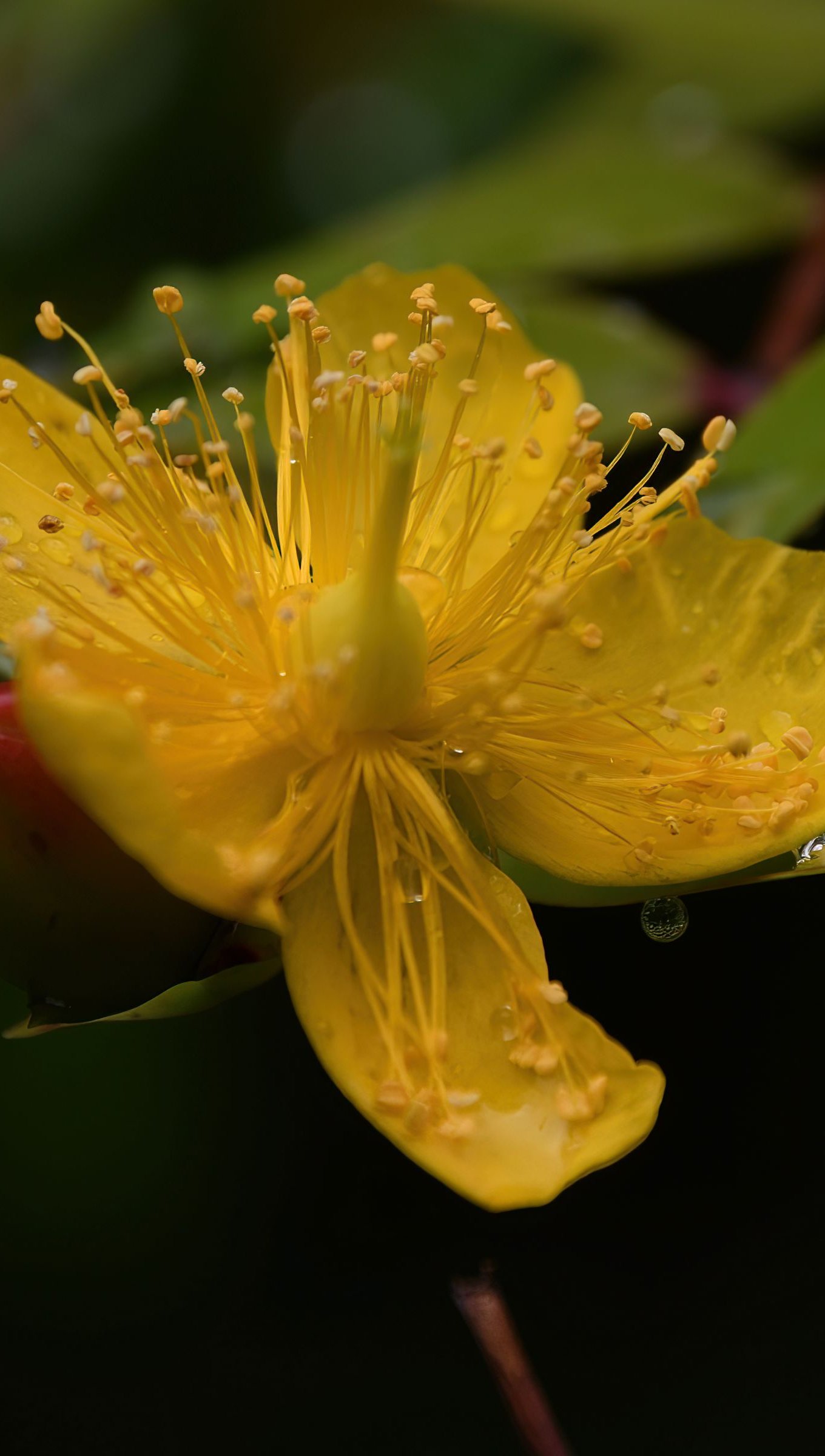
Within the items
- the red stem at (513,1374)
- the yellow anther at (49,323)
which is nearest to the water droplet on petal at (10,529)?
the yellow anther at (49,323)

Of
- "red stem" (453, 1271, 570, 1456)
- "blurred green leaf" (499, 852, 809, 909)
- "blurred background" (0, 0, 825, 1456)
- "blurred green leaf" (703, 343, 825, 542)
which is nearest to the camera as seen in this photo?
"red stem" (453, 1271, 570, 1456)

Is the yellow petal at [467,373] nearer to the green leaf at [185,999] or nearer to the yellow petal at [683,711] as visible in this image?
the yellow petal at [683,711]

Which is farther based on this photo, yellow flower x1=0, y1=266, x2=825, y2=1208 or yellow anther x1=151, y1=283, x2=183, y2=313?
yellow anther x1=151, y1=283, x2=183, y2=313

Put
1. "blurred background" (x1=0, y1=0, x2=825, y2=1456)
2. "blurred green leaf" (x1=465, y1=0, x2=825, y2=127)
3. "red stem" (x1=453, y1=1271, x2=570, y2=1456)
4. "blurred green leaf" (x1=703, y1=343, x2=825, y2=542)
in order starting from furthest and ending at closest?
"blurred green leaf" (x1=465, y1=0, x2=825, y2=127)
"blurred green leaf" (x1=703, y1=343, x2=825, y2=542)
"blurred background" (x1=0, y1=0, x2=825, y2=1456)
"red stem" (x1=453, y1=1271, x2=570, y2=1456)

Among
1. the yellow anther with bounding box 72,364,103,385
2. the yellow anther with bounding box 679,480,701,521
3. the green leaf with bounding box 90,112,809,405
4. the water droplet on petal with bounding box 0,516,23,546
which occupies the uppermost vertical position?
the green leaf with bounding box 90,112,809,405

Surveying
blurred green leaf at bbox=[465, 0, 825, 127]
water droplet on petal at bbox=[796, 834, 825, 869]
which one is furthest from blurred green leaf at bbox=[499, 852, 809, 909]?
blurred green leaf at bbox=[465, 0, 825, 127]

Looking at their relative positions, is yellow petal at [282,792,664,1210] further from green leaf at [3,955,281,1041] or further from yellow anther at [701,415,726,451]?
yellow anther at [701,415,726,451]

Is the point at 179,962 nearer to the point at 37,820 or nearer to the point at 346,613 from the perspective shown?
the point at 37,820
